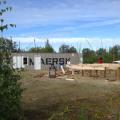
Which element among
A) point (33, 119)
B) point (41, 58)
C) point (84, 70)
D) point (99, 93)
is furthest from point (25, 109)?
point (41, 58)

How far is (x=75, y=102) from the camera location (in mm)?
14812

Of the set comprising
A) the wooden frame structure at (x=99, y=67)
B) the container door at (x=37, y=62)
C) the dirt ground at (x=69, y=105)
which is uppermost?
the container door at (x=37, y=62)

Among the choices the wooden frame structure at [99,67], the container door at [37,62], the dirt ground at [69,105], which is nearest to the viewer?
the dirt ground at [69,105]

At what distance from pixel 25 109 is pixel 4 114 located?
9.02 feet

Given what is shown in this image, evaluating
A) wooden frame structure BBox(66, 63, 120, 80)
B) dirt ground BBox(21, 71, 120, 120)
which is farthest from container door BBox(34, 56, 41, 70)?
dirt ground BBox(21, 71, 120, 120)

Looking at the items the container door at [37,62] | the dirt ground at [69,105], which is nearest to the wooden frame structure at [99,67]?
the dirt ground at [69,105]

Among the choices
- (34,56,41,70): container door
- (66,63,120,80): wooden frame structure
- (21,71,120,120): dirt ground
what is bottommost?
(21,71,120,120): dirt ground

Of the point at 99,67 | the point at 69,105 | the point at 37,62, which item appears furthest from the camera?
the point at 37,62

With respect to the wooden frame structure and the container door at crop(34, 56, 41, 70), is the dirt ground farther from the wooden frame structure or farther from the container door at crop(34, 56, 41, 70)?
the container door at crop(34, 56, 41, 70)

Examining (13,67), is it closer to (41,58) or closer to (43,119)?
(43,119)

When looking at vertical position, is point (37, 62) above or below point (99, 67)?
above

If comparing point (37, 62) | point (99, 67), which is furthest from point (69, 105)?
point (37, 62)

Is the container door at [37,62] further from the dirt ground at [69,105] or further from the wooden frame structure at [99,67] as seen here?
the dirt ground at [69,105]

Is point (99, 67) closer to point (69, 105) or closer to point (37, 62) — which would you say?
point (69, 105)
